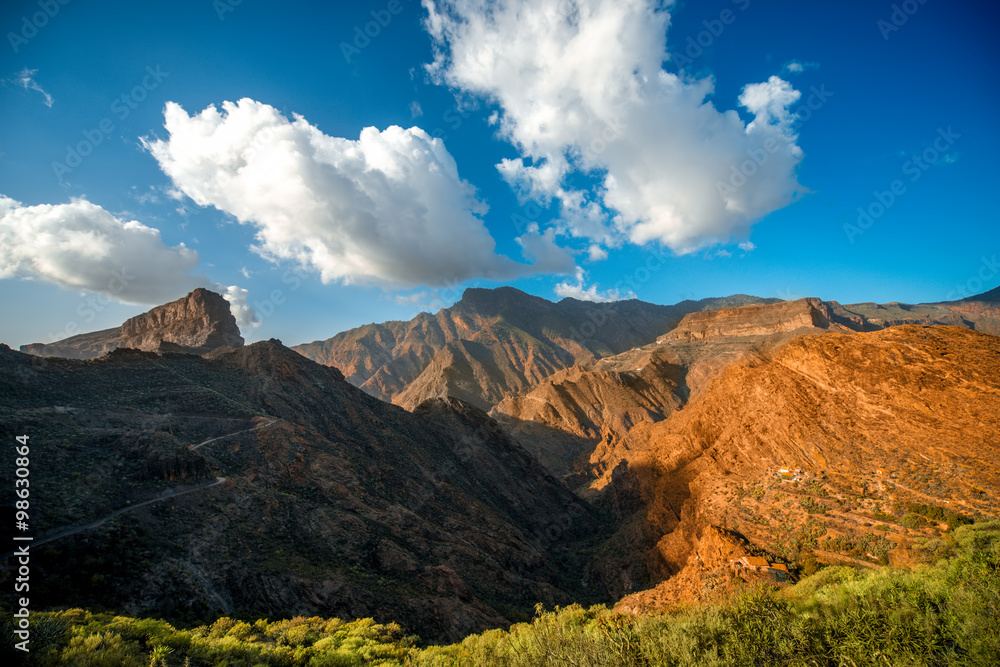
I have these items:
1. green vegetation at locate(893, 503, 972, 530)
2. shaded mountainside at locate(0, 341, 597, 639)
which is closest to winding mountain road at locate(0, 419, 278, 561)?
shaded mountainside at locate(0, 341, 597, 639)

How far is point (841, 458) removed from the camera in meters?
33.4

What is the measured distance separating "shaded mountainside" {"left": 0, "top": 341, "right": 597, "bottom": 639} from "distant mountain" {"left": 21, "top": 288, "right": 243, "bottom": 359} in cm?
7150

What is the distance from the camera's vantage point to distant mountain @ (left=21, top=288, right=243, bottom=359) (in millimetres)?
107156

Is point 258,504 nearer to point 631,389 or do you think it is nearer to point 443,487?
point 443,487

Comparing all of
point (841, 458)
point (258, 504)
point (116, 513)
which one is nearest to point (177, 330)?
point (258, 504)

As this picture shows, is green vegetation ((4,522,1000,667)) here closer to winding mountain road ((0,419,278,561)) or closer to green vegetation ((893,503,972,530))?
winding mountain road ((0,419,278,561))

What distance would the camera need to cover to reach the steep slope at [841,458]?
2686 cm

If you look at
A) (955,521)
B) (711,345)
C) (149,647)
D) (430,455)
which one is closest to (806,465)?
(955,521)

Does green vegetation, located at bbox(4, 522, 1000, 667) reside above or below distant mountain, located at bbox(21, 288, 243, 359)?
below

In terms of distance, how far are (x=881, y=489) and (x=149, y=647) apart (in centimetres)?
4632

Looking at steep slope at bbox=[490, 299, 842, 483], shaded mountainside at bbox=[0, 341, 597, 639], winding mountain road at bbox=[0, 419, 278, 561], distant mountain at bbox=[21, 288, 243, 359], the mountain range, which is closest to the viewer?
winding mountain road at bbox=[0, 419, 278, 561]

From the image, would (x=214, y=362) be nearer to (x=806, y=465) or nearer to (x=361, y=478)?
(x=361, y=478)

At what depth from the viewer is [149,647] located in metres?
12.8

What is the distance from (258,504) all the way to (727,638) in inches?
1209
